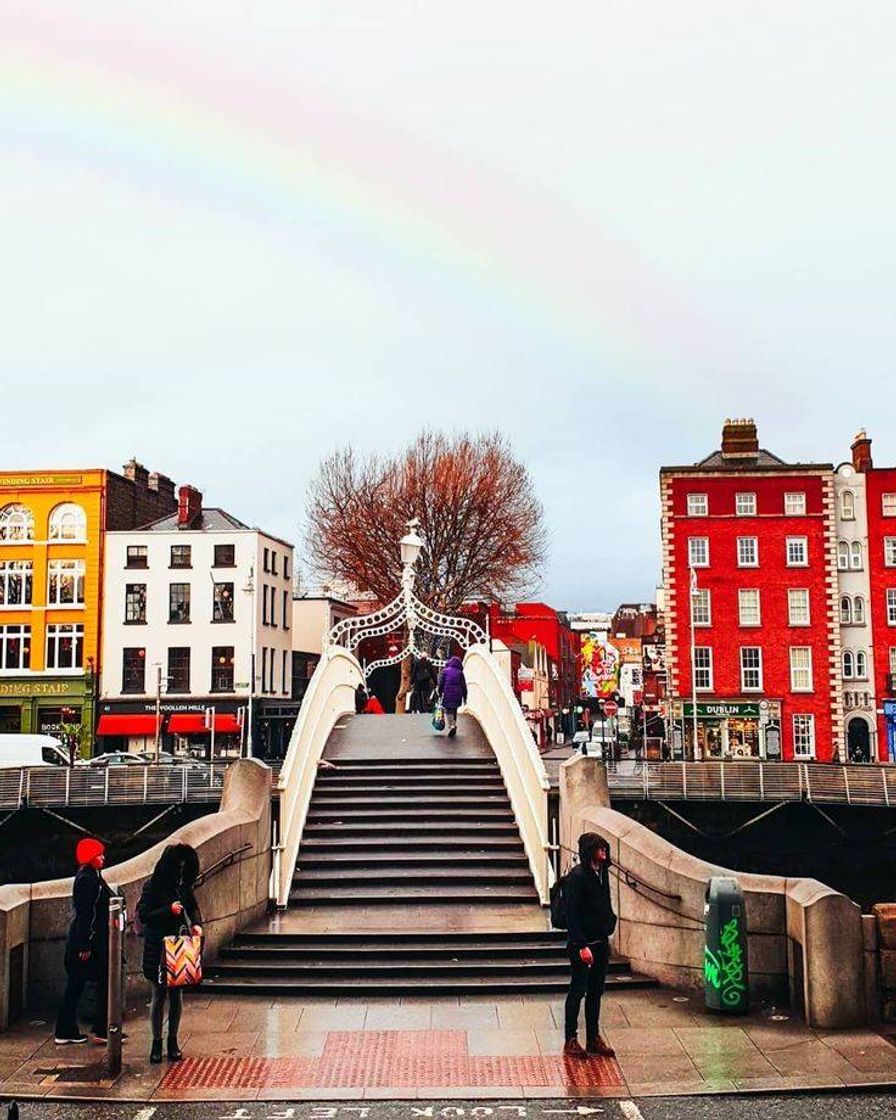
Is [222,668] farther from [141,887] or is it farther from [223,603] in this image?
[141,887]

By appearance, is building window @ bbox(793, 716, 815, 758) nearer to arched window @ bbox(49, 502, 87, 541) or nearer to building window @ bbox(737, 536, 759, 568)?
building window @ bbox(737, 536, 759, 568)

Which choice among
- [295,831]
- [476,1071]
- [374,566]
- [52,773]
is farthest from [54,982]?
[374,566]

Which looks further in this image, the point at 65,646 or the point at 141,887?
the point at 65,646

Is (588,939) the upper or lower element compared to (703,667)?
lower

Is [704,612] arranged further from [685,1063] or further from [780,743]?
[685,1063]

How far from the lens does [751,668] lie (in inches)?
2122

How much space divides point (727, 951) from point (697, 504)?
46.6 m

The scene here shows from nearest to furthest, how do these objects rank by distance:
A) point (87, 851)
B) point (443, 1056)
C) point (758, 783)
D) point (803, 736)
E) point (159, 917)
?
point (443, 1056)
point (159, 917)
point (87, 851)
point (758, 783)
point (803, 736)

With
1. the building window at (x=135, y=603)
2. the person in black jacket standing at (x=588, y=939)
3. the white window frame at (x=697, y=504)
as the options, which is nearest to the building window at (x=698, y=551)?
the white window frame at (x=697, y=504)

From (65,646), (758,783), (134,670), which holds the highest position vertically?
(65,646)

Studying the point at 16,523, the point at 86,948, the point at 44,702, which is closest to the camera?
the point at 86,948

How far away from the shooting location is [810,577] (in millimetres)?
54219

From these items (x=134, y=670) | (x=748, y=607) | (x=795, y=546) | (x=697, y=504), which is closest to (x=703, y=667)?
(x=748, y=607)

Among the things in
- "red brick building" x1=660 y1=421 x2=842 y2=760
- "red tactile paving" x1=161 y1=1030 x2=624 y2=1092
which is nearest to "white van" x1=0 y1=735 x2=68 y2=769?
"red brick building" x1=660 y1=421 x2=842 y2=760
